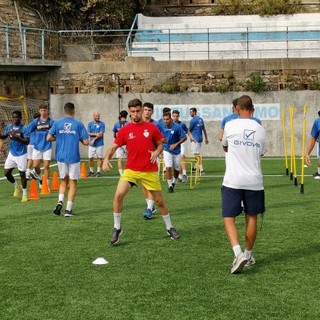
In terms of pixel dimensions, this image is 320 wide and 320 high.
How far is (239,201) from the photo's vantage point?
7.32 metres

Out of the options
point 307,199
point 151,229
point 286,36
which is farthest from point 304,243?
point 286,36

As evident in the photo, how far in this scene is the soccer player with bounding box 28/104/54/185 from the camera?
641 inches

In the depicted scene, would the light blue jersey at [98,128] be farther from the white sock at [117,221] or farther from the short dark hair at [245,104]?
the short dark hair at [245,104]

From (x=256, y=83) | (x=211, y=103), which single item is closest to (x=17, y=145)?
(x=211, y=103)

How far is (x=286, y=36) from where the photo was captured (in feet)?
104

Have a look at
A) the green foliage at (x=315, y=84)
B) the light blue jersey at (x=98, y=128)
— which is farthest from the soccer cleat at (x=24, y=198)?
the green foliage at (x=315, y=84)

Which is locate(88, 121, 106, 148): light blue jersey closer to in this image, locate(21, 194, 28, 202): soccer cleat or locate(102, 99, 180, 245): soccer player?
locate(21, 194, 28, 202): soccer cleat

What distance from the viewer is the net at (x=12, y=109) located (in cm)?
2755

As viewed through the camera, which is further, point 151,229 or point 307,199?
point 307,199

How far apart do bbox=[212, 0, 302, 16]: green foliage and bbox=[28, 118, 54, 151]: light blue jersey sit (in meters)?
23.1

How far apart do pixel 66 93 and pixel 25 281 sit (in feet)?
73.3

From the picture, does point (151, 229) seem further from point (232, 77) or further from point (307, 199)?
point (232, 77)

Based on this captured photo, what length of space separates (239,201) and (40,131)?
10.2 metres

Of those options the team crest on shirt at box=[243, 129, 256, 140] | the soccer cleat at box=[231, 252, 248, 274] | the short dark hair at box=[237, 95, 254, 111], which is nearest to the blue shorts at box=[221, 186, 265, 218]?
the soccer cleat at box=[231, 252, 248, 274]
